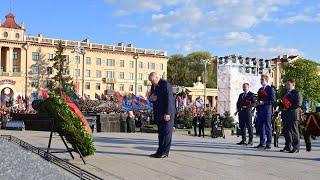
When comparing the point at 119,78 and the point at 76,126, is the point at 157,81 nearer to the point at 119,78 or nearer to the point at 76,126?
the point at 76,126

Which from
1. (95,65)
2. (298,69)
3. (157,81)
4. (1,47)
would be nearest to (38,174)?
(157,81)

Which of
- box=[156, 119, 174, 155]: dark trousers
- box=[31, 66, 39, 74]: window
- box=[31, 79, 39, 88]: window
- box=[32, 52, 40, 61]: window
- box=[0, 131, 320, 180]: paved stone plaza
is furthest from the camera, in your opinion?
box=[31, 66, 39, 74]: window

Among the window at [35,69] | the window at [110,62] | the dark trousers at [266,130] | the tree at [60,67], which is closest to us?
the dark trousers at [266,130]

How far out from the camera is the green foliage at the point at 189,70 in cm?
12962

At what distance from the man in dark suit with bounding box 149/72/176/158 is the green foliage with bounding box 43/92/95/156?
6.12 feet

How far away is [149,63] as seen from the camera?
11962 centimetres

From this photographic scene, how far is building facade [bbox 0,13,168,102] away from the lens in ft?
328

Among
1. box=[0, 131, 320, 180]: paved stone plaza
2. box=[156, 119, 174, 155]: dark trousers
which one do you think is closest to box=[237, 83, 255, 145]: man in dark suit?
box=[0, 131, 320, 180]: paved stone plaza

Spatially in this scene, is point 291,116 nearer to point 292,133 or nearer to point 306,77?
point 292,133

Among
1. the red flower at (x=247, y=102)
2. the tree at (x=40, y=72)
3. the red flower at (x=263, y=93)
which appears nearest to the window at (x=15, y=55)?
the tree at (x=40, y=72)

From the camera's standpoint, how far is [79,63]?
111 m

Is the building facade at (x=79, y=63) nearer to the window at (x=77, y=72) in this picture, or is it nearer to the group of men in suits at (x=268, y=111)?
the window at (x=77, y=72)

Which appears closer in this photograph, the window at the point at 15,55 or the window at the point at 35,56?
the window at the point at 15,55

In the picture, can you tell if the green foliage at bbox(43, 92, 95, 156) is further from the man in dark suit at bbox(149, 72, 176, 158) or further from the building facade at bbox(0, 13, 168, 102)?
the building facade at bbox(0, 13, 168, 102)
